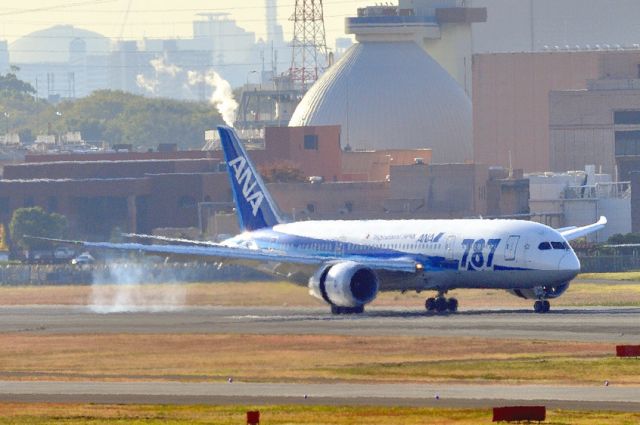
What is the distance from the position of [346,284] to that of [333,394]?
118ft

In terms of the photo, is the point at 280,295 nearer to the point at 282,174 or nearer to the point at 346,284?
the point at 346,284

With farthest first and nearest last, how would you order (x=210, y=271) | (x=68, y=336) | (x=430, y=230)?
1. (x=210, y=271)
2. (x=430, y=230)
3. (x=68, y=336)

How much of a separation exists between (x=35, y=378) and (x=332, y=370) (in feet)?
31.1

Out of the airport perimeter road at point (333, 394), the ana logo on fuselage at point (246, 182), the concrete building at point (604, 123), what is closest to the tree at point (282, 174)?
the concrete building at point (604, 123)

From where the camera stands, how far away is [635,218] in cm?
18038

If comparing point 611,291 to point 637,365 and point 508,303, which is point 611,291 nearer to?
point 508,303

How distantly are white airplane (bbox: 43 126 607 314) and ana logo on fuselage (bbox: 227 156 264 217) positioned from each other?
1797 mm

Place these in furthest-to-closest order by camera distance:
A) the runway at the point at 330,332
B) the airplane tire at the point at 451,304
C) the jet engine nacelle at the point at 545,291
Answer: the airplane tire at the point at 451,304, the jet engine nacelle at the point at 545,291, the runway at the point at 330,332

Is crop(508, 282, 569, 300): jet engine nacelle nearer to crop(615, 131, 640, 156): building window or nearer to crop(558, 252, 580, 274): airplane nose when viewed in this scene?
crop(558, 252, 580, 274): airplane nose

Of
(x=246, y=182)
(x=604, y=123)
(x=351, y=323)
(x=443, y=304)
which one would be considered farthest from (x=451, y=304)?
(x=604, y=123)

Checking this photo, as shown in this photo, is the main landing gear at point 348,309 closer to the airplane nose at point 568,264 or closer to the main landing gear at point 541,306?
the main landing gear at point 541,306

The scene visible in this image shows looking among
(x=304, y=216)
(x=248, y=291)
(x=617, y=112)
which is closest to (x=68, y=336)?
(x=248, y=291)

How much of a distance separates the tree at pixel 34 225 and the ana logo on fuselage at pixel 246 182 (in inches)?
3142

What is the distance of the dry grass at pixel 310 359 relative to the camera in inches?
2478
